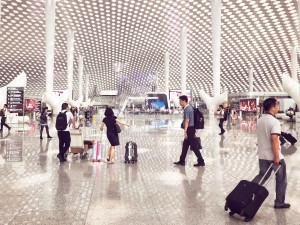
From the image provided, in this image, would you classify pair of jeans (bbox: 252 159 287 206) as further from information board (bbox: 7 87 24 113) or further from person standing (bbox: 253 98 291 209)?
information board (bbox: 7 87 24 113)

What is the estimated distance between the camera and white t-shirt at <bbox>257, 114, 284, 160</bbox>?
4.88 meters

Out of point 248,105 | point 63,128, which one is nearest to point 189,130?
point 63,128

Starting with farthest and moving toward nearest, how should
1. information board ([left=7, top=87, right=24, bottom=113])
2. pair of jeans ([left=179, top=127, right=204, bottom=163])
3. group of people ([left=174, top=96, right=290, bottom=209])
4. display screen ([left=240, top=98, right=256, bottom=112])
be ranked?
display screen ([left=240, top=98, right=256, bottom=112]), information board ([left=7, top=87, right=24, bottom=113]), pair of jeans ([left=179, top=127, right=204, bottom=163]), group of people ([left=174, top=96, right=290, bottom=209])

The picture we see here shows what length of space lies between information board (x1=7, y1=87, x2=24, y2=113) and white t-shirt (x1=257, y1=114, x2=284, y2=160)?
20823mm

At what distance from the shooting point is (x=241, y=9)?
49.7m

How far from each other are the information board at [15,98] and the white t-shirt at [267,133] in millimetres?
20823

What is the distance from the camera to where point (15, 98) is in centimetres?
2361

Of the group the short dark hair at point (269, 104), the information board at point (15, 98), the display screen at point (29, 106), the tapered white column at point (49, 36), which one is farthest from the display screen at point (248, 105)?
the short dark hair at point (269, 104)

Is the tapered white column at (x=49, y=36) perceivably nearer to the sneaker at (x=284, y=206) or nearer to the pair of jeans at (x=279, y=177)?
the pair of jeans at (x=279, y=177)

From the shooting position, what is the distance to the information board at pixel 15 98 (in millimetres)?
23297

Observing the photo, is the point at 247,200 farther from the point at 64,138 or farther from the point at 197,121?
the point at 64,138

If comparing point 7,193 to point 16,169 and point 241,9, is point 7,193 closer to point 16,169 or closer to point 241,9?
point 16,169

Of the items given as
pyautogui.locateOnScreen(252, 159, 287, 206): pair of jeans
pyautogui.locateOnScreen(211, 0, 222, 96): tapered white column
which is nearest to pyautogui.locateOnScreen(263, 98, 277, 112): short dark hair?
pyautogui.locateOnScreen(252, 159, 287, 206): pair of jeans

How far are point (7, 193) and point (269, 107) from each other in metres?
4.21
